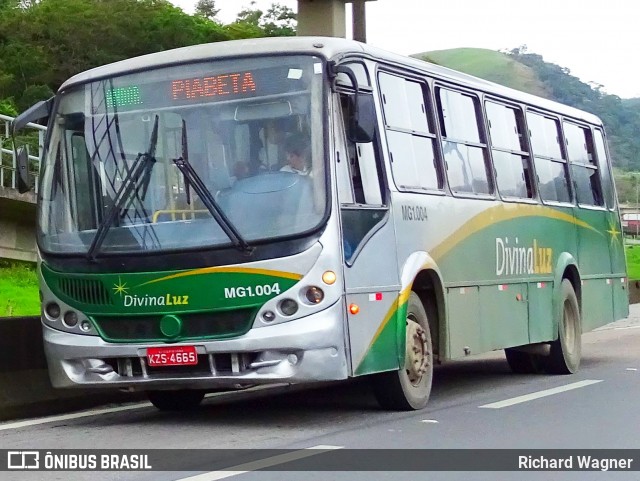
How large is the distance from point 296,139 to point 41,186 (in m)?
2.25

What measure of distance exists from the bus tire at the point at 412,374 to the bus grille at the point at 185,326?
156 cm

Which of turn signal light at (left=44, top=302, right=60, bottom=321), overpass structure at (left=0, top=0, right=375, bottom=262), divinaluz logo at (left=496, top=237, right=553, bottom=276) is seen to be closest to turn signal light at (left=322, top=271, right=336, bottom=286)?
turn signal light at (left=44, top=302, right=60, bottom=321)

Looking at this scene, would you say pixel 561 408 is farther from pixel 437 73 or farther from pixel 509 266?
pixel 437 73

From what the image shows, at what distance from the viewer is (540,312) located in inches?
559

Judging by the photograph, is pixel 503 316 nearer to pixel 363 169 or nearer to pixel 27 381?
pixel 363 169

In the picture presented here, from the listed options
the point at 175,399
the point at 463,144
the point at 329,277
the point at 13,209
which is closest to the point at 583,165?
the point at 463,144

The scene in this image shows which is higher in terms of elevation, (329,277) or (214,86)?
(214,86)

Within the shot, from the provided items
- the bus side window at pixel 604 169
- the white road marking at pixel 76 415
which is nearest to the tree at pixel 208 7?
the bus side window at pixel 604 169

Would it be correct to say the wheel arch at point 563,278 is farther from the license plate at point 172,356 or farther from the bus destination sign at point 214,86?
the license plate at point 172,356

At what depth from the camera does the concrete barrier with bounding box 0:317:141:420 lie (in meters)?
10.7

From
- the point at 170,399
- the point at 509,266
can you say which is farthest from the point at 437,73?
the point at 170,399

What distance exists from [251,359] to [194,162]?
1558mm

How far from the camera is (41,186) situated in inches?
413

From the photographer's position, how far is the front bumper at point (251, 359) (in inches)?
371
